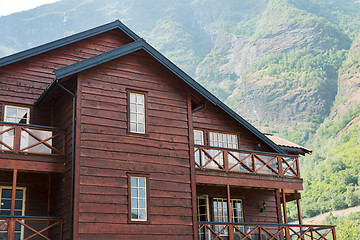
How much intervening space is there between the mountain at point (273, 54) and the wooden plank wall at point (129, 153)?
69.0 metres

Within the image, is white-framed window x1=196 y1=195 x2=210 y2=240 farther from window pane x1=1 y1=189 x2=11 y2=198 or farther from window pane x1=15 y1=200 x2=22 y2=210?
window pane x1=1 y1=189 x2=11 y2=198

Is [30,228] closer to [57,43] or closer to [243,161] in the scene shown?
[57,43]

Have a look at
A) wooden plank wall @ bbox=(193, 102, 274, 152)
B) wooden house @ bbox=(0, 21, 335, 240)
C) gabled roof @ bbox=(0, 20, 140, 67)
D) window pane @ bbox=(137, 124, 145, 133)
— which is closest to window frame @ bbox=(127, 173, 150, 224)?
wooden house @ bbox=(0, 21, 335, 240)

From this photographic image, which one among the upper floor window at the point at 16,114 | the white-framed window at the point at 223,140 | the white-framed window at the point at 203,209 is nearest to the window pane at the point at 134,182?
the upper floor window at the point at 16,114

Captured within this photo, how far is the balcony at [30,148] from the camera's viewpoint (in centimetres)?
1419

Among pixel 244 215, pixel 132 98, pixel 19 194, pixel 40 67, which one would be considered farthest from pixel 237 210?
pixel 40 67

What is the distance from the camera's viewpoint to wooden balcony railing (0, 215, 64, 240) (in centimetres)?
1309

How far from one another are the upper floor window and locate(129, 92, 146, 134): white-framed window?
3.97 m

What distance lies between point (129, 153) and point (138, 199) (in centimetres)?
149

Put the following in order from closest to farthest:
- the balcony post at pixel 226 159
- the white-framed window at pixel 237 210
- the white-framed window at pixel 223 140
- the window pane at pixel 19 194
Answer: the window pane at pixel 19 194 → the balcony post at pixel 226 159 → the white-framed window at pixel 237 210 → the white-framed window at pixel 223 140

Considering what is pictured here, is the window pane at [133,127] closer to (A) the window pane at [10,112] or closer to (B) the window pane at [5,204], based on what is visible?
(A) the window pane at [10,112]

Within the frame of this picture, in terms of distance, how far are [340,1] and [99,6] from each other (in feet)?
289

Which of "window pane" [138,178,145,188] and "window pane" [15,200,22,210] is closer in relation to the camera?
"window pane" [138,178,145,188]

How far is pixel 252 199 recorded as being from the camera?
2080 cm
